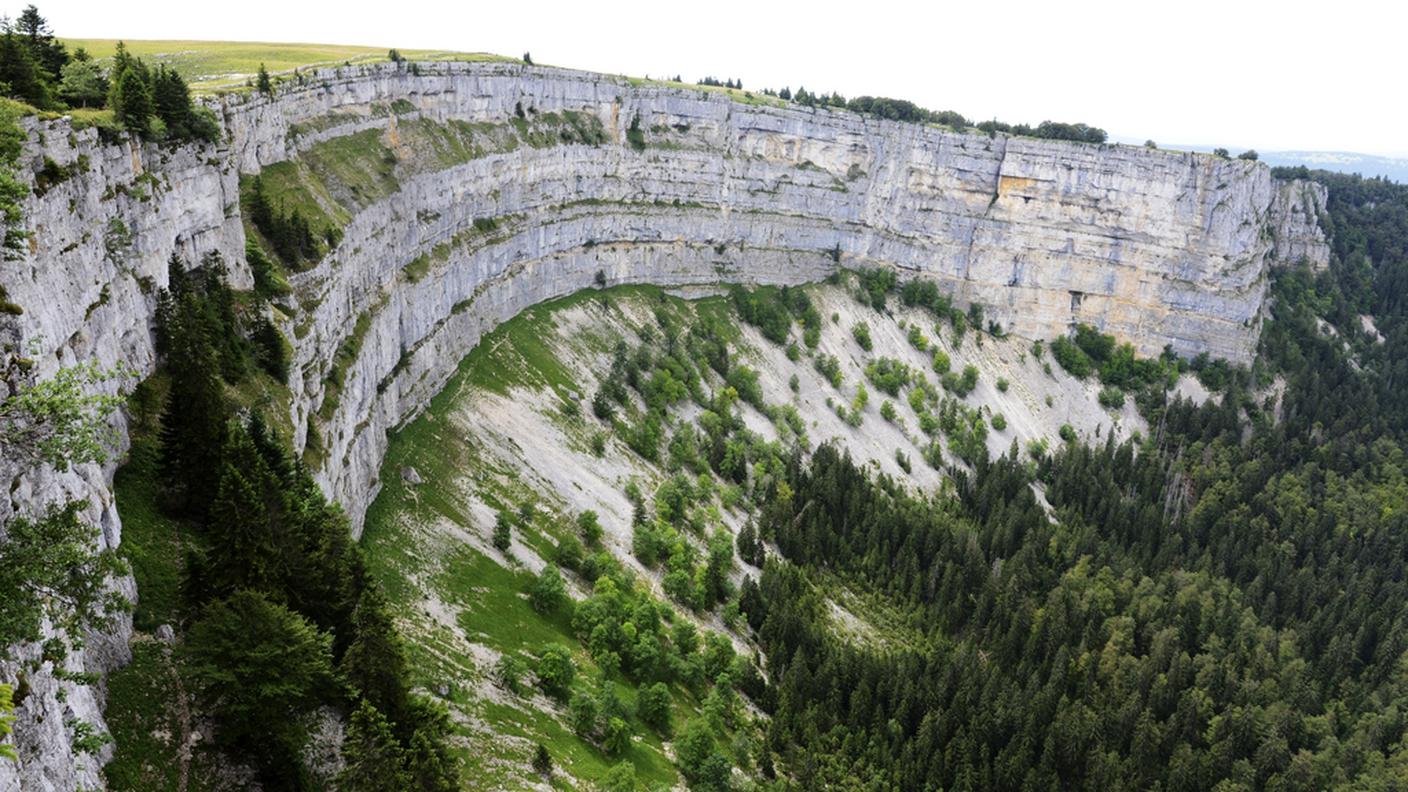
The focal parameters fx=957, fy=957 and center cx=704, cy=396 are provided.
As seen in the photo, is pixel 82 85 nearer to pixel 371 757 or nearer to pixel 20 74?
pixel 20 74

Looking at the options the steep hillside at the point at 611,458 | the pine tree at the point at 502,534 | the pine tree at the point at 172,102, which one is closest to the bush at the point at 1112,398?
the steep hillside at the point at 611,458

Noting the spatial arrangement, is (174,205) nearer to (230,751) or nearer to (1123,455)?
(230,751)

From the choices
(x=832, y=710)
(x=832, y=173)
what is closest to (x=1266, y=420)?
(x=832, y=173)

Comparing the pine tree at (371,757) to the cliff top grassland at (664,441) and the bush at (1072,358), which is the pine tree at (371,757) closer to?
the cliff top grassland at (664,441)

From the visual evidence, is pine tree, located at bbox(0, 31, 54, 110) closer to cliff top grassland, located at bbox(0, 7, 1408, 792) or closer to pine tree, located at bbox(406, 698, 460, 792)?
cliff top grassland, located at bbox(0, 7, 1408, 792)

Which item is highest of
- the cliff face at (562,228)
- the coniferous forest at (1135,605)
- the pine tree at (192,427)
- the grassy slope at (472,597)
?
the cliff face at (562,228)

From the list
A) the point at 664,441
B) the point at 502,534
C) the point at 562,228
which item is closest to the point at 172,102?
the point at 502,534
